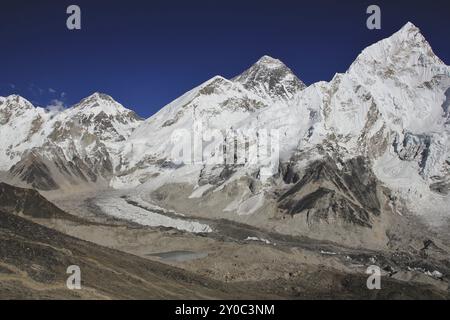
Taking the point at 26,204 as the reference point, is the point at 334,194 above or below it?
above

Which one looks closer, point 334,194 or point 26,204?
point 26,204

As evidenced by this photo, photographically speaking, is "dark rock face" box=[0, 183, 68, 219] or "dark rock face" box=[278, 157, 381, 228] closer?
"dark rock face" box=[0, 183, 68, 219]

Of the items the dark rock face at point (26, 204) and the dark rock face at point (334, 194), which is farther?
the dark rock face at point (334, 194)

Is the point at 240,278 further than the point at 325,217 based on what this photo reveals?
No

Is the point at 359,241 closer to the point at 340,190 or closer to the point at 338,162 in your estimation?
the point at 340,190

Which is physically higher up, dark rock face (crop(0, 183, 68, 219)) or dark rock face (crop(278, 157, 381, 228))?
dark rock face (crop(278, 157, 381, 228))

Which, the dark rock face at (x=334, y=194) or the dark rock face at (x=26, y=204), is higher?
the dark rock face at (x=334, y=194)

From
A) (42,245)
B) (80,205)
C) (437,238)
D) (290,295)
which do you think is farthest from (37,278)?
(80,205)
